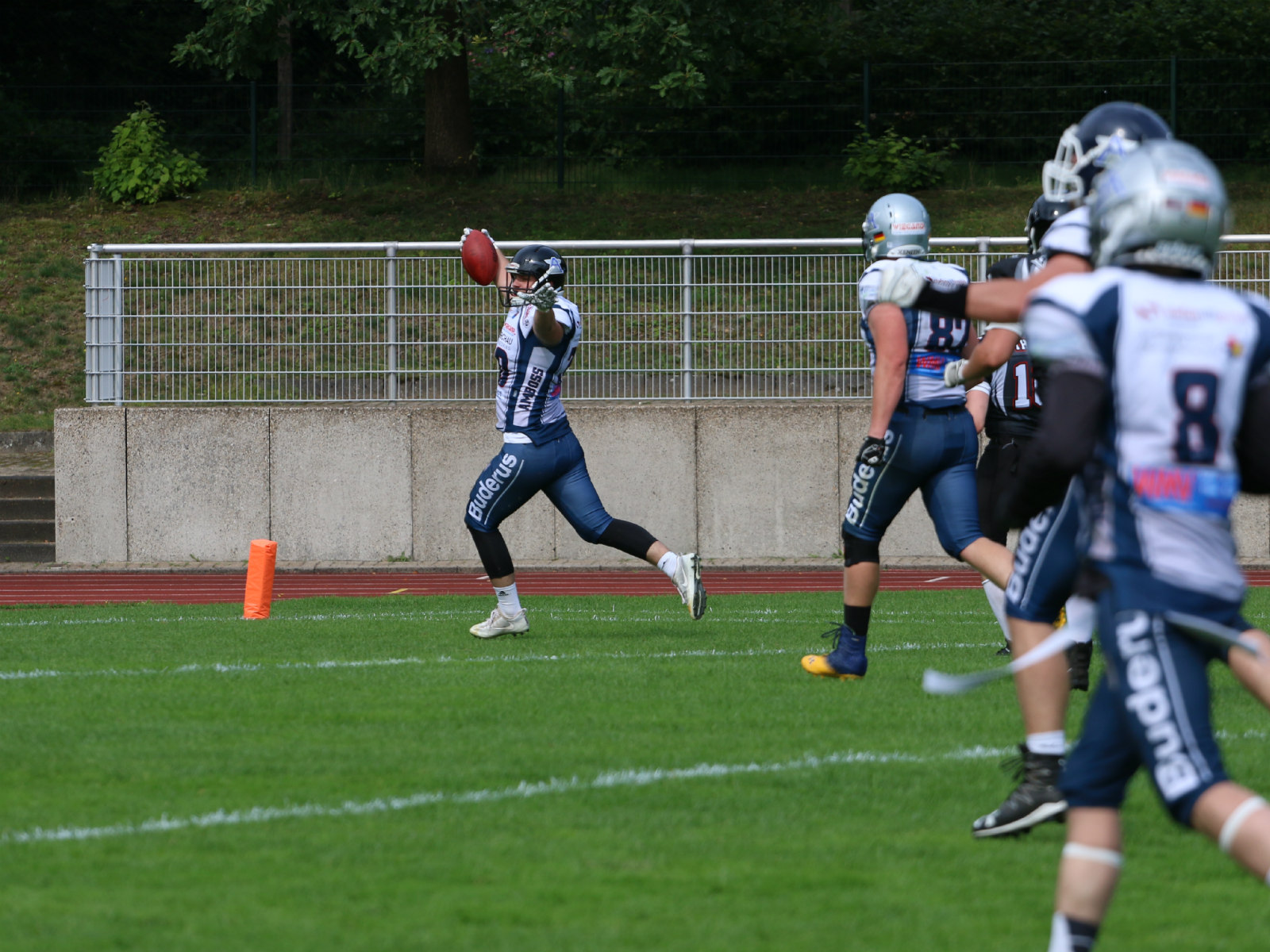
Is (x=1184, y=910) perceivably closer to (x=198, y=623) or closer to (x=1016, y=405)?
(x=1016, y=405)

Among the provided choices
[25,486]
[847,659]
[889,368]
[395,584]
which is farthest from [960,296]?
[25,486]

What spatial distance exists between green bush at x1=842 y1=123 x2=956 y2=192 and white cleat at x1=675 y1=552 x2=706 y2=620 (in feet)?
59.8

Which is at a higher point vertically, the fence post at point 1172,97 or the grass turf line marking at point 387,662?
the fence post at point 1172,97

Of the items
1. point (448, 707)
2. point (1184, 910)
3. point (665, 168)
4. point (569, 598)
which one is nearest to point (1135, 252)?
point (1184, 910)

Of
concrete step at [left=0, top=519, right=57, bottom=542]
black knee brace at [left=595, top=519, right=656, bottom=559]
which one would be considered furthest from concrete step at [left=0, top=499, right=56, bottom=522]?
black knee brace at [left=595, top=519, right=656, bottom=559]

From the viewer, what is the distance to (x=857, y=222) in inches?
992

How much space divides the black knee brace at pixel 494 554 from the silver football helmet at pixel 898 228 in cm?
298

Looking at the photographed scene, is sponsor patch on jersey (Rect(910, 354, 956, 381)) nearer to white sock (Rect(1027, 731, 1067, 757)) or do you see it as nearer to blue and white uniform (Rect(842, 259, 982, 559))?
blue and white uniform (Rect(842, 259, 982, 559))

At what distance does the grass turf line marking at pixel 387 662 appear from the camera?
8.04 meters

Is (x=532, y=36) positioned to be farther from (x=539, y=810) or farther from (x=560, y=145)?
(x=539, y=810)

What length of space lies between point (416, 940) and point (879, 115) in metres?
25.0

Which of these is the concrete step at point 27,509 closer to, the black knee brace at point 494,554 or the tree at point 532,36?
the tree at point 532,36

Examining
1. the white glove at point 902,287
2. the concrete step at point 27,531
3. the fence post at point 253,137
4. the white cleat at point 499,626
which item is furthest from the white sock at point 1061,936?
the fence post at point 253,137

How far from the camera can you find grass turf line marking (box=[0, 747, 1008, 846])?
16.2 ft
